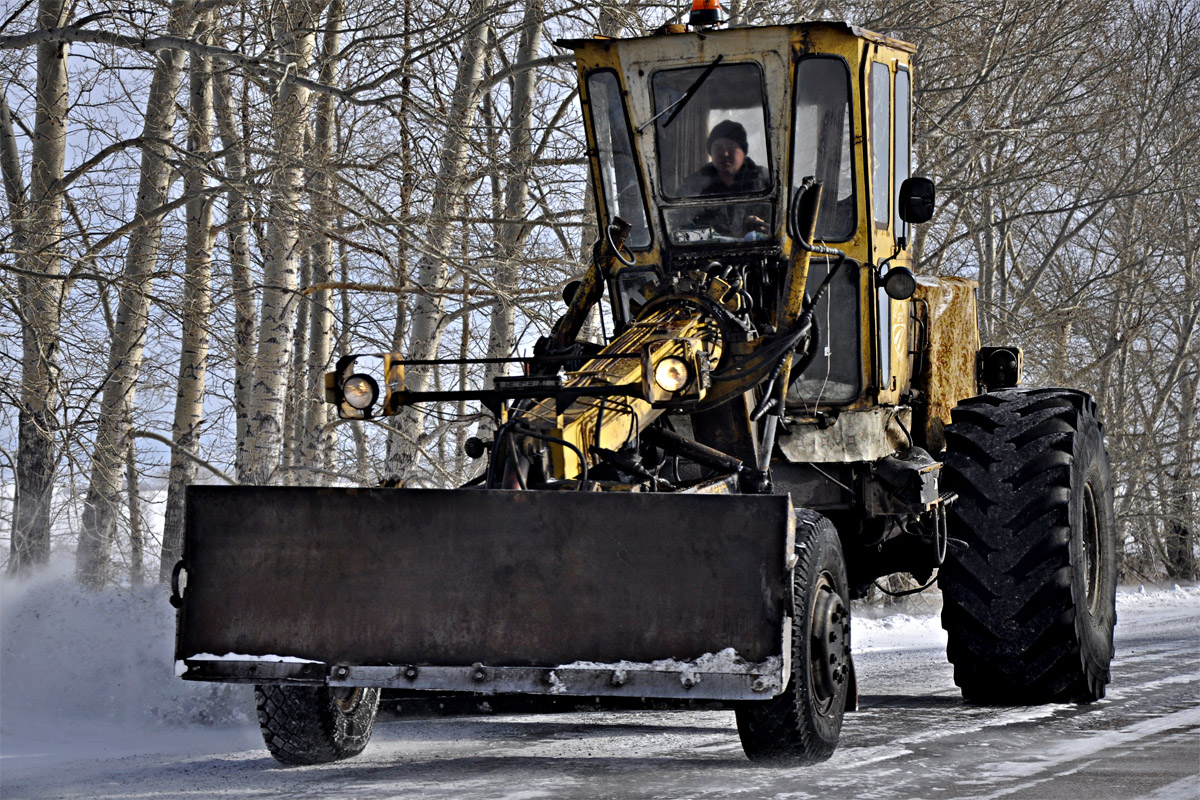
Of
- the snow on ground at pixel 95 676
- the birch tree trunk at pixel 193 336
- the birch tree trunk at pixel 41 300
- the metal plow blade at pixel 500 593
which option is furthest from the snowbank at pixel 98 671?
the birch tree trunk at pixel 193 336

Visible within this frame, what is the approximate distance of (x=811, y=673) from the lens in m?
5.38

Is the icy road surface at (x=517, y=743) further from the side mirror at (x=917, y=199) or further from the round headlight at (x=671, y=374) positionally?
the side mirror at (x=917, y=199)

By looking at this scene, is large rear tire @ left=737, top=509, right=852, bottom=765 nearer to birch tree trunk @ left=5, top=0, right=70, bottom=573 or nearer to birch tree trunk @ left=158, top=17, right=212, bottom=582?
birch tree trunk @ left=5, top=0, right=70, bottom=573

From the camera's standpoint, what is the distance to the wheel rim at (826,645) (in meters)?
5.45

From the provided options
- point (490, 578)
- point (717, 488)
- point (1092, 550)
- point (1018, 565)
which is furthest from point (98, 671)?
point (1092, 550)

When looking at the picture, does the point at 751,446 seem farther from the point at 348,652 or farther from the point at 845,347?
the point at 348,652

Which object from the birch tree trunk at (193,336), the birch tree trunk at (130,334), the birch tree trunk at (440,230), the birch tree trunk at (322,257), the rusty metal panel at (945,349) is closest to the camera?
the rusty metal panel at (945,349)

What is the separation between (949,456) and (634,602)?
2883mm

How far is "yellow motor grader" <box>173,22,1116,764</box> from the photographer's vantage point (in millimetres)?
5031

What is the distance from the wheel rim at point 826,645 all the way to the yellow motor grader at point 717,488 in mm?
14

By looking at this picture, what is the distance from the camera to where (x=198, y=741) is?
6723 mm

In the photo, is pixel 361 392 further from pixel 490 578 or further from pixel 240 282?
pixel 240 282

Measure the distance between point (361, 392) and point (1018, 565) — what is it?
3298mm

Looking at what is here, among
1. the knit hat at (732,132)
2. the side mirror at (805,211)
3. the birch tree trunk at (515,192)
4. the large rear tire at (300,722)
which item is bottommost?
the large rear tire at (300,722)
